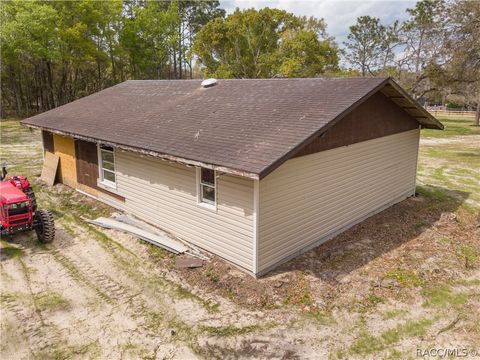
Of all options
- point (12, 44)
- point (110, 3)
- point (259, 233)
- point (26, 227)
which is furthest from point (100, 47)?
point (259, 233)

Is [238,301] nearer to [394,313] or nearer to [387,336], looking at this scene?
[387,336]

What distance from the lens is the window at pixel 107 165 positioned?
42.0ft

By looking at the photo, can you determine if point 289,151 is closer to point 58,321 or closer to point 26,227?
point 58,321

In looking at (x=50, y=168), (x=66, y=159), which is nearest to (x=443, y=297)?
(x=66, y=159)

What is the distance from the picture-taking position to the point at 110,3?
4234 cm

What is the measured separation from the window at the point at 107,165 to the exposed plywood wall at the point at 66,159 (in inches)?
84.6

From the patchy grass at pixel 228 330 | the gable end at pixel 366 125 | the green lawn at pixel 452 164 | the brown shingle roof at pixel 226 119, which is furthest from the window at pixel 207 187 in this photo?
the green lawn at pixel 452 164

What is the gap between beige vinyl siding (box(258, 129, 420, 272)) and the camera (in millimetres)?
8602

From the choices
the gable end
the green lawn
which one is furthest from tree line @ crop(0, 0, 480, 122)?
the gable end

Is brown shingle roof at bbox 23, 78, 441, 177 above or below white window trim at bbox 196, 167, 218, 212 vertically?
above

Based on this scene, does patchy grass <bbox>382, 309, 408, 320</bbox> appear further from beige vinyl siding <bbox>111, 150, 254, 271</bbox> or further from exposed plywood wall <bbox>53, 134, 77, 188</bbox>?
exposed plywood wall <bbox>53, 134, 77, 188</bbox>

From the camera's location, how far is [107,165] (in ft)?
42.9

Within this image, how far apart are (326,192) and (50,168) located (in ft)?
40.4

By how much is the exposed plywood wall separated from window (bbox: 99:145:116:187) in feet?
7.05
